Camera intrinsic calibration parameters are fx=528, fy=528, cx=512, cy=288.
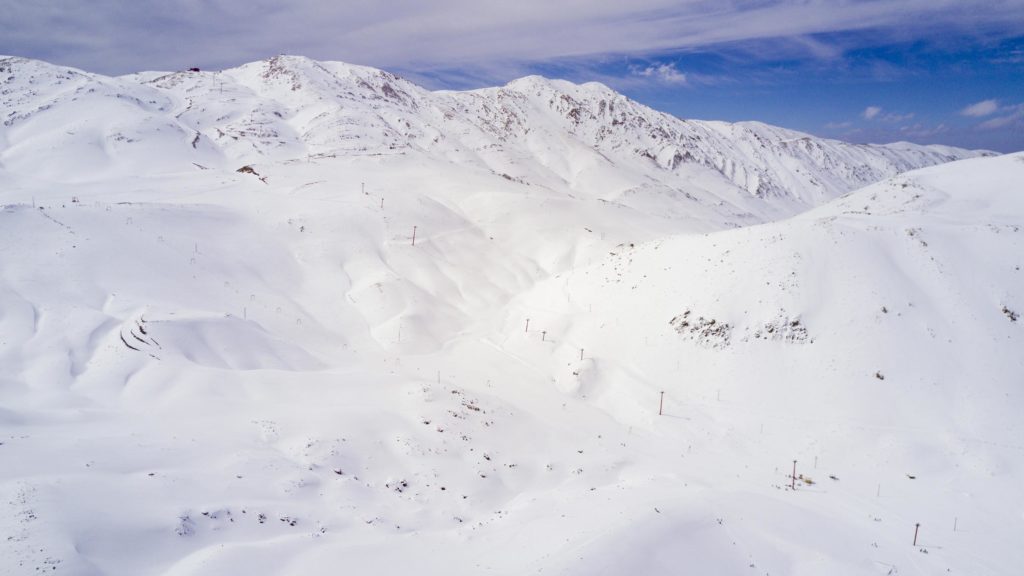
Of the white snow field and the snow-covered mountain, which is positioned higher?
the snow-covered mountain

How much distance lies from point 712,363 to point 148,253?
3113 centimetres

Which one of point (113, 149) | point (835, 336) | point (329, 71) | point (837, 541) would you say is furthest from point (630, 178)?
point (837, 541)

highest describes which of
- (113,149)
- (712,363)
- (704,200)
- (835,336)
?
(704,200)

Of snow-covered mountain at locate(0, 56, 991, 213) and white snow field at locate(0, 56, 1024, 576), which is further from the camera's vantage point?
snow-covered mountain at locate(0, 56, 991, 213)

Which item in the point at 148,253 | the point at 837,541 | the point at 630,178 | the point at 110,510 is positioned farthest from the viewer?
the point at 630,178

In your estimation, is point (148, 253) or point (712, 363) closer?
point (712, 363)

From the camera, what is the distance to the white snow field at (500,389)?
1334 centimetres

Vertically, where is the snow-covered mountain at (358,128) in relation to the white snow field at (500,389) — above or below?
above

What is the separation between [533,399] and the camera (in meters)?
25.0

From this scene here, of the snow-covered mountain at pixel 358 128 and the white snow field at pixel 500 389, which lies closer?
the white snow field at pixel 500 389

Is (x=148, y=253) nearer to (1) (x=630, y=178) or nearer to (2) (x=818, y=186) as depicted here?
(1) (x=630, y=178)

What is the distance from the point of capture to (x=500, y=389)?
25656 millimetres

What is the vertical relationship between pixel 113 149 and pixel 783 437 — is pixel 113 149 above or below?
above

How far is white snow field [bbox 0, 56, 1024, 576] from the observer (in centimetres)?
1334
